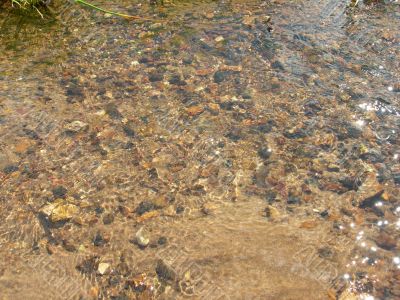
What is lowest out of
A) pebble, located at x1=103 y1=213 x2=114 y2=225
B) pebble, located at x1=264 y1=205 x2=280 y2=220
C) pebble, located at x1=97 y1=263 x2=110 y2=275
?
pebble, located at x1=97 y1=263 x2=110 y2=275

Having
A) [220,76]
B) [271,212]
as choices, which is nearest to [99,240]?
[271,212]

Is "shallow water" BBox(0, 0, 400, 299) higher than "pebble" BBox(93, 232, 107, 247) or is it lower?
higher

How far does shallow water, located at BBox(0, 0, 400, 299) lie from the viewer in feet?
12.2

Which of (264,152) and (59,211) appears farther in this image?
(264,152)

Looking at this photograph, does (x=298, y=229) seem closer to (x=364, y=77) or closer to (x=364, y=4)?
(x=364, y=77)

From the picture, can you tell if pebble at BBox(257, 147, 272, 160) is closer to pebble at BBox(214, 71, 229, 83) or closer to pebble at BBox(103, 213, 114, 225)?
pebble at BBox(214, 71, 229, 83)

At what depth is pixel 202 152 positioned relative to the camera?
184 inches

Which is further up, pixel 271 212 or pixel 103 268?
pixel 271 212

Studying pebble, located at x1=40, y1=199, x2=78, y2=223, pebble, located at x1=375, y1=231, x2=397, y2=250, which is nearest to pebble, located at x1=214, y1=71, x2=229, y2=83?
pebble, located at x1=40, y1=199, x2=78, y2=223

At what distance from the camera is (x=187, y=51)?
5930 mm

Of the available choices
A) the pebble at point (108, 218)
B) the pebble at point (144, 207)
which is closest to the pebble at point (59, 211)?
the pebble at point (108, 218)

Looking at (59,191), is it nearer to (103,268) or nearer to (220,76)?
(103,268)

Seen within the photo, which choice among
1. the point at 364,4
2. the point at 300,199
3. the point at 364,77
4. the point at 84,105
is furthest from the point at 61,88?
the point at 364,4

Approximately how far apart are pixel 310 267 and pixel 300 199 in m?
0.68
